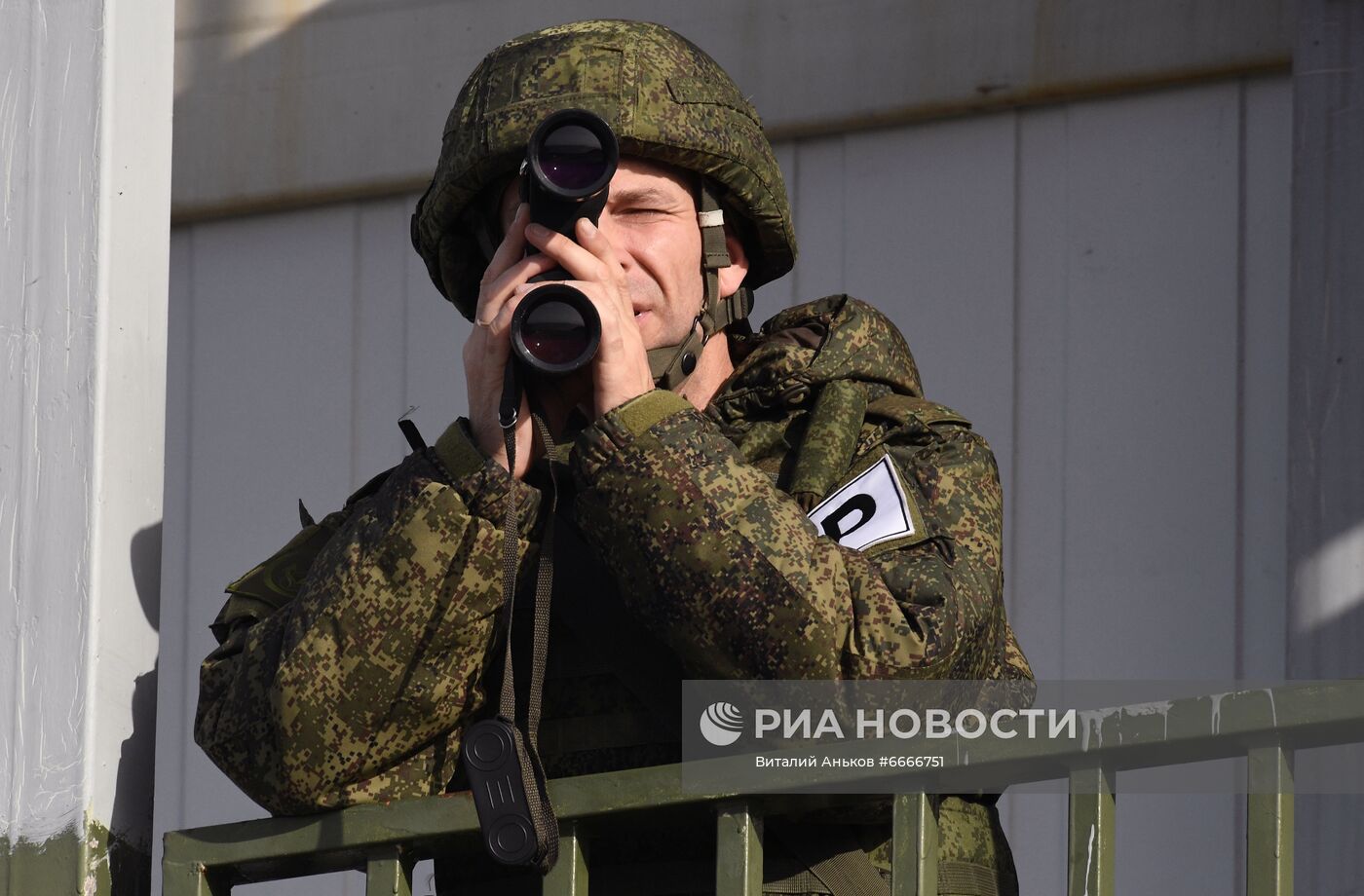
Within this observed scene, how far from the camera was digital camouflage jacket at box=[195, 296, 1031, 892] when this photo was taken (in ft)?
7.89

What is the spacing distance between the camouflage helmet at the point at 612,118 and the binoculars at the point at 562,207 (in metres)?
0.32

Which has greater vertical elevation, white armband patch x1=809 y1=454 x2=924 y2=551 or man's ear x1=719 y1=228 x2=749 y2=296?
man's ear x1=719 y1=228 x2=749 y2=296

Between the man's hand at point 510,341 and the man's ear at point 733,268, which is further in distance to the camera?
the man's ear at point 733,268

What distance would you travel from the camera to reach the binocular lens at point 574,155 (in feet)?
8.38

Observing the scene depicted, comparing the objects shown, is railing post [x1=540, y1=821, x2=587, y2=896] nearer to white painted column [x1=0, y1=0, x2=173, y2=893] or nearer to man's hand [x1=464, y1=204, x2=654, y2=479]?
man's hand [x1=464, y1=204, x2=654, y2=479]

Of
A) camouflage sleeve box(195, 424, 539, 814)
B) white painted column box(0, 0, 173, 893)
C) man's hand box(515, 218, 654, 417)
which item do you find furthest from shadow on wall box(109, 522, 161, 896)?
man's hand box(515, 218, 654, 417)

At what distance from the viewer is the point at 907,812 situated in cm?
230

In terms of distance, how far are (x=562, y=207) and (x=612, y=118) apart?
1.29 feet

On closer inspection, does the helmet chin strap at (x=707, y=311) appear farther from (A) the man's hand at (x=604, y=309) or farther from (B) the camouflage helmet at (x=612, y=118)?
(A) the man's hand at (x=604, y=309)

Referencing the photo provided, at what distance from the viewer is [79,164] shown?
2953mm

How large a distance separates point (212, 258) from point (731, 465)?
2.39 metres

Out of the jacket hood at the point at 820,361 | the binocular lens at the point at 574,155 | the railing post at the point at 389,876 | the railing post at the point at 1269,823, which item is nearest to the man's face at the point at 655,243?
Result: the jacket hood at the point at 820,361

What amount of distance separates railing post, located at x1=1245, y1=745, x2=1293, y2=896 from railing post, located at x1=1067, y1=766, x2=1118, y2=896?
138 millimetres

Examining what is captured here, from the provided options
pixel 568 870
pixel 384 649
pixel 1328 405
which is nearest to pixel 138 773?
pixel 384 649
